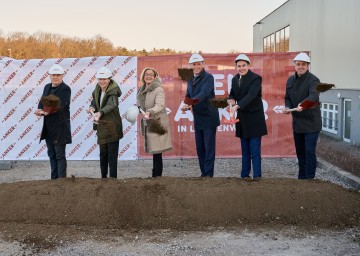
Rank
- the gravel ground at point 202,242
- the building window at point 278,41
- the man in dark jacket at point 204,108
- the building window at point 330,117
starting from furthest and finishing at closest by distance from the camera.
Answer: the building window at point 278,41, the building window at point 330,117, the man in dark jacket at point 204,108, the gravel ground at point 202,242

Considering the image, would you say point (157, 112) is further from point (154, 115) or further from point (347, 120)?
point (347, 120)

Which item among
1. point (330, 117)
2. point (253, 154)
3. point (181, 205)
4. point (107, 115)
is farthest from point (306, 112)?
point (330, 117)

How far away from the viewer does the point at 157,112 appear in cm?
765

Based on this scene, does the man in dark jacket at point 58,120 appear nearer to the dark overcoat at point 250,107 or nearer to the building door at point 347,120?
the dark overcoat at point 250,107

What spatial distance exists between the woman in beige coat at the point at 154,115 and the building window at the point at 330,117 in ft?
28.4

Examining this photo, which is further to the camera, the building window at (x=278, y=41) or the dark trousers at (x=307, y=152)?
the building window at (x=278, y=41)

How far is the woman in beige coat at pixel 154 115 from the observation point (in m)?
7.66

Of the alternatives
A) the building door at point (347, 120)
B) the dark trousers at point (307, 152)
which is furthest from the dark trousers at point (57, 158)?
the building door at point (347, 120)

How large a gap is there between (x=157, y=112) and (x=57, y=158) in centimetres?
163

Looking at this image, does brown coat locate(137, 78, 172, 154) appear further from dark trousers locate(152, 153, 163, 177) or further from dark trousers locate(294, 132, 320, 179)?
dark trousers locate(294, 132, 320, 179)

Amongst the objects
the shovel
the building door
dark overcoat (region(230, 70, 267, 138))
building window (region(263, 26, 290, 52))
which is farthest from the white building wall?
the shovel

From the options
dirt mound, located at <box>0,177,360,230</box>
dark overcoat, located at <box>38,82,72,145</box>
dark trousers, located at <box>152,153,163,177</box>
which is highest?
dark overcoat, located at <box>38,82,72,145</box>

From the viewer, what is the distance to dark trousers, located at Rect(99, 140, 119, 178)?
766cm

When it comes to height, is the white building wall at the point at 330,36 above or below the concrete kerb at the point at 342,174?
above
